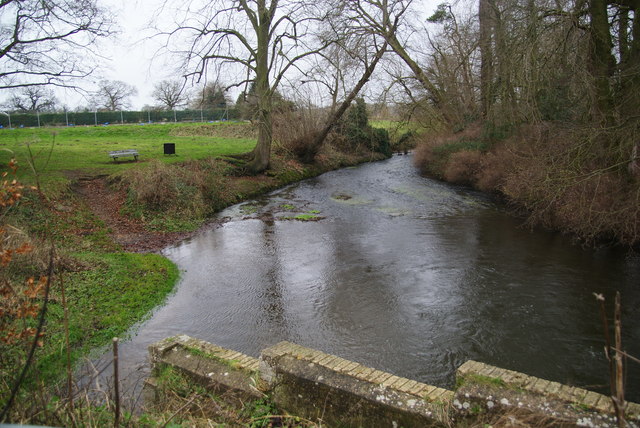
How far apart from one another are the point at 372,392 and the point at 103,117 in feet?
195

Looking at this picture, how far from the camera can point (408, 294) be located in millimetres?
10664

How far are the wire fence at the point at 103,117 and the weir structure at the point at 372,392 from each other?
1733 inches

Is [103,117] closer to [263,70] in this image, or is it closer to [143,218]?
[263,70]

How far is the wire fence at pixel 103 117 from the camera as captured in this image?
166 ft

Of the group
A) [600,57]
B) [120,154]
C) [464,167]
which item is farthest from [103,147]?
[600,57]

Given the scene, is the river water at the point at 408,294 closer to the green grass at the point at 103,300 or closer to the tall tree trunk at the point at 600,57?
the green grass at the point at 103,300

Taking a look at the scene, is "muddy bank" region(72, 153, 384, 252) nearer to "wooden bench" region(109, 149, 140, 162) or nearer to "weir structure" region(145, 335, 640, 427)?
"wooden bench" region(109, 149, 140, 162)

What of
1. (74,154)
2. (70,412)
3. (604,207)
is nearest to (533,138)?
(604,207)

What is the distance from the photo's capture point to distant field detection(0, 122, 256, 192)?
1940cm

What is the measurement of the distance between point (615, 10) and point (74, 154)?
24758mm

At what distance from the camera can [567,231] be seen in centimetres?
1455

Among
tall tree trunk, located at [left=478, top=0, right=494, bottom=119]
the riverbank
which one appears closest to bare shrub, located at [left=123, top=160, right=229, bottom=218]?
the riverbank

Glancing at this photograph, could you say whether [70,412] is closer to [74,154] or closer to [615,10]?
[615,10]

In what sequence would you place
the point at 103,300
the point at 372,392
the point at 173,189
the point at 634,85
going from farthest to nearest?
the point at 173,189, the point at 634,85, the point at 103,300, the point at 372,392
